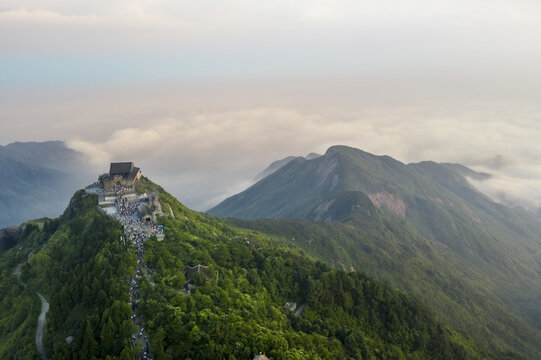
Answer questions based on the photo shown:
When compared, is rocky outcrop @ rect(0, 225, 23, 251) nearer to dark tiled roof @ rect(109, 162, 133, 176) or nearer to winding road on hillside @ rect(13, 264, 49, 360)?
dark tiled roof @ rect(109, 162, 133, 176)

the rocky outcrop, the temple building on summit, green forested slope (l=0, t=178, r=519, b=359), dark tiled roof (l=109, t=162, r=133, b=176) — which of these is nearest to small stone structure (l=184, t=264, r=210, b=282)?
green forested slope (l=0, t=178, r=519, b=359)

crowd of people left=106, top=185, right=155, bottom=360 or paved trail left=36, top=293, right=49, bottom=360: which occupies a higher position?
crowd of people left=106, top=185, right=155, bottom=360

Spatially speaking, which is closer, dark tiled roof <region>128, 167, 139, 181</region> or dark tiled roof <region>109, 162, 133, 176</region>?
dark tiled roof <region>109, 162, 133, 176</region>

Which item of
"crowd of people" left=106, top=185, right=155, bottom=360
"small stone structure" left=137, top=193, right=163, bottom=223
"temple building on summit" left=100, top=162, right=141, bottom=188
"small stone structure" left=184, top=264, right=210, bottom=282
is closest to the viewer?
"crowd of people" left=106, top=185, right=155, bottom=360

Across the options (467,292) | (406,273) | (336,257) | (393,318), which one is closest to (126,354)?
(393,318)

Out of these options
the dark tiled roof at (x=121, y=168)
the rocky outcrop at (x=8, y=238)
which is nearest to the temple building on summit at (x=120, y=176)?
the dark tiled roof at (x=121, y=168)

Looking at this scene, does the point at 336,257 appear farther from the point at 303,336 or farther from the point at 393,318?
the point at 303,336
